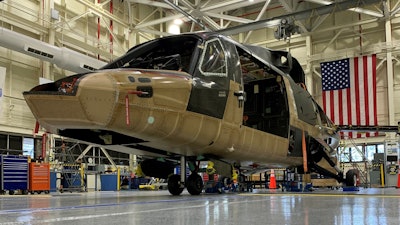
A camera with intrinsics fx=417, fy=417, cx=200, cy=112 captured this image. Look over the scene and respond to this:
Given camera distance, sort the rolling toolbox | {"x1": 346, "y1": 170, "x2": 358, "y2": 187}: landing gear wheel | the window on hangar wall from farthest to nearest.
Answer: the window on hangar wall → the rolling toolbox → {"x1": 346, "y1": 170, "x2": 358, "y2": 187}: landing gear wheel

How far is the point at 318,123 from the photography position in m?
11.6

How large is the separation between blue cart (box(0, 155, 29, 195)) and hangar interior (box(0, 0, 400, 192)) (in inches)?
122

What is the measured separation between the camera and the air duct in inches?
698

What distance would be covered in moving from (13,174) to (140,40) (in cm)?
1623

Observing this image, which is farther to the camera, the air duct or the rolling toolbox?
the air duct

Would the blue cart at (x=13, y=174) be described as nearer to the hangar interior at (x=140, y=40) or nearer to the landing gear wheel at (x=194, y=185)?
the hangar interior at (x=140, y=40)

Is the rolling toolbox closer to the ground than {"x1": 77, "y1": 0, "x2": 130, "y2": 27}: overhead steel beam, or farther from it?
closer to the ground

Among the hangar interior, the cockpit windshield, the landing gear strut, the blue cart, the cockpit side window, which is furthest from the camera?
the hangar interior

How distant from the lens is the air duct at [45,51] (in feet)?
58.2

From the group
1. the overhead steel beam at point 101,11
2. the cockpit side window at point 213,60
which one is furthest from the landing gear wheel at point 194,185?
the overhead steel beam at point 101,11

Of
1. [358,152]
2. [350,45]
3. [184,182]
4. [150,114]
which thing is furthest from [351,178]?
[350,45]

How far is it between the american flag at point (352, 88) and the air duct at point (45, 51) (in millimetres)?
13920

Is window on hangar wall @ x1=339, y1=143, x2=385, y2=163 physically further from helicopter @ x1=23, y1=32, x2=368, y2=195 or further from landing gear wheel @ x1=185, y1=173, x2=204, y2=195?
landing gear wheel @ x1=185, y1=173, x2=204, y2=195

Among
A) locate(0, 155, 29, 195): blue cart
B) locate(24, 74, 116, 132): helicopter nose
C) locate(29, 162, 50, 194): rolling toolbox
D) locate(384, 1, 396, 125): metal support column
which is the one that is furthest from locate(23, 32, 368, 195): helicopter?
locate(384, 1, 396, 125): metal support column
